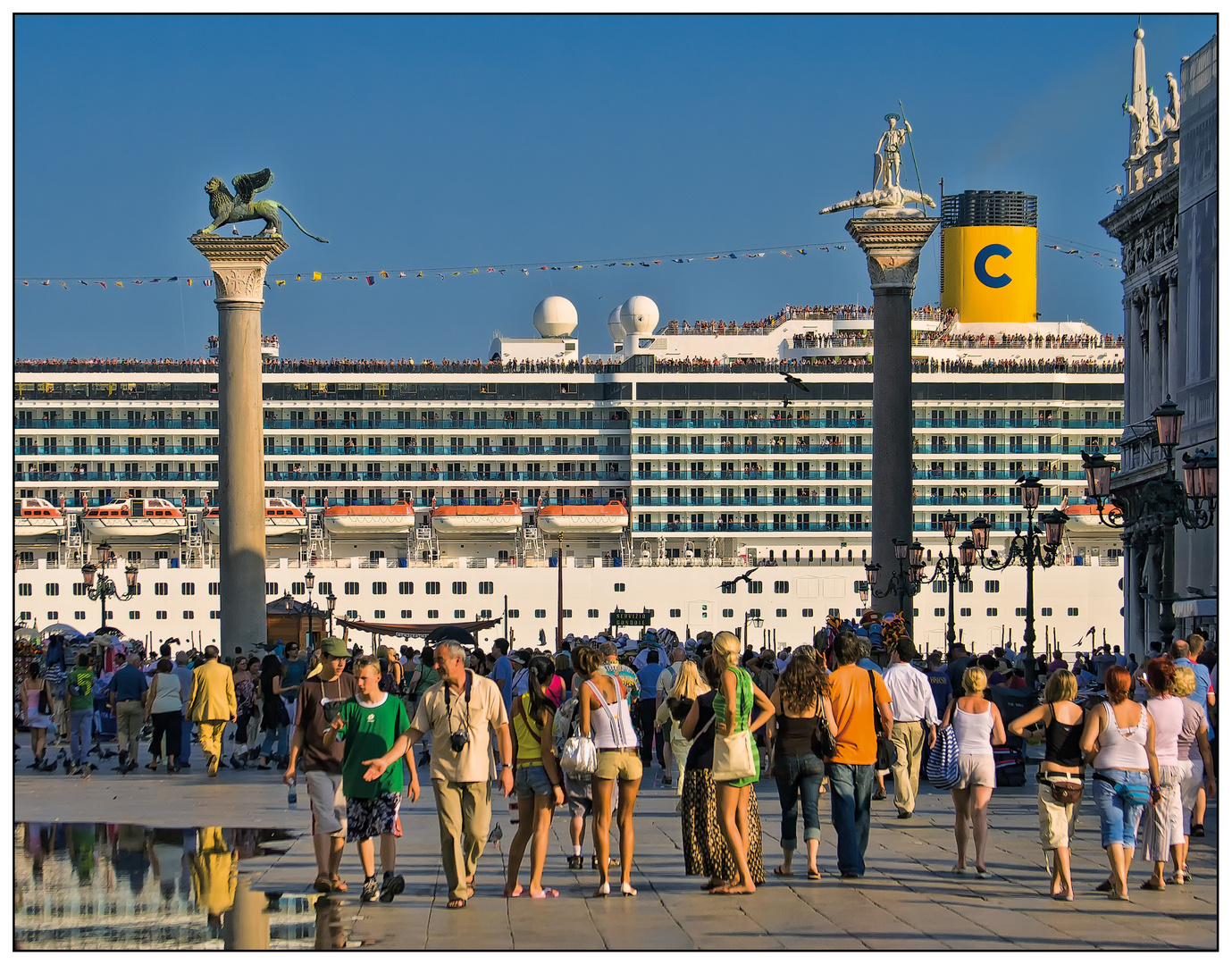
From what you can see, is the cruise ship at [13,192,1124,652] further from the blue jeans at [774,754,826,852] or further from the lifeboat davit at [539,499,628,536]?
the blue jeans at [774,754,826,852]

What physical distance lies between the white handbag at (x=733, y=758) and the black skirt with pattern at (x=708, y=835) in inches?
6.0

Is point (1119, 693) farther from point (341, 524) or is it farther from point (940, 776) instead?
point (341, 524)

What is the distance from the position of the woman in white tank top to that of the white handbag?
1.37 m

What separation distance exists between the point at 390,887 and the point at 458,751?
773mm

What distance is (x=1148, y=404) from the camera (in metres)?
37.8

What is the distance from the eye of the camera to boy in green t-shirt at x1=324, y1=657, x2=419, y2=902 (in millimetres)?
9484

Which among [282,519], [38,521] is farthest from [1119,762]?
[38,521]

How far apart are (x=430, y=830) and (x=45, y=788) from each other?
482 cm

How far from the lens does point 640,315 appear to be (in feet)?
237

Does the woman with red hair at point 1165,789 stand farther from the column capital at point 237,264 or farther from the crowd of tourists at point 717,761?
the column capital at point 237,264

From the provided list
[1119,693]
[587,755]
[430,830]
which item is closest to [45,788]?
[430,830]

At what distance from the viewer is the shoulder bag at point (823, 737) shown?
1006 cm

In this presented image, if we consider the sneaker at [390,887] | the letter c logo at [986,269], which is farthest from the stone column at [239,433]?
the letter c logo at [986,269]

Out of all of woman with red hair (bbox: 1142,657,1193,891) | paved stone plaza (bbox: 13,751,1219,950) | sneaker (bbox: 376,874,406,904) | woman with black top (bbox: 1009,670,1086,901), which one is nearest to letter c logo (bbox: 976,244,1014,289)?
paved stone plaza (bbox: 13,751,1219,950)
